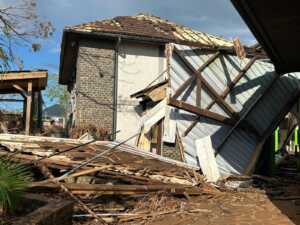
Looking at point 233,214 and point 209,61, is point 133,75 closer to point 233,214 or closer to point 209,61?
point 209,61

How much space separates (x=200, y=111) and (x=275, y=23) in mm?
4810

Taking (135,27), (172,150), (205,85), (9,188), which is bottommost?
(172,150)

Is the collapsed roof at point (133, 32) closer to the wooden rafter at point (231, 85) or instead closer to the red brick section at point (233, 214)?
the wooden rafter at point (231, 85)

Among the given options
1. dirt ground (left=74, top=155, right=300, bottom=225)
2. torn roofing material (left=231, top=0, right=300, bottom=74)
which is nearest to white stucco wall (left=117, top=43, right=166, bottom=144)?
dirt ground (left=74, top=155, right=300, bottom=225)

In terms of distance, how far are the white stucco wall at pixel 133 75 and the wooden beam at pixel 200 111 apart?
5.89 meters

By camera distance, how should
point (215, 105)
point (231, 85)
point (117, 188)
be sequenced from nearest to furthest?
point (117, 188), point (215, 105), point (231, 85)

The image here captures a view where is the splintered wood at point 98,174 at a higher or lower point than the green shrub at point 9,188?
lower

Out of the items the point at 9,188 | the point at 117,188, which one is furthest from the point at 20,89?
the point at 9,188

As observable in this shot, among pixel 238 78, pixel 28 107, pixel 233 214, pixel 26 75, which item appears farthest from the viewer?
pixel 26 75

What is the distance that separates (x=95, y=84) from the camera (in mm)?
17156

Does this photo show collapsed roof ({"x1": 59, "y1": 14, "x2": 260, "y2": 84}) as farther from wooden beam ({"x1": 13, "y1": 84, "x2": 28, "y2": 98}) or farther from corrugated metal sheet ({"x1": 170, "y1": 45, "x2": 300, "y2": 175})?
wooden beam ({"x1": 13, "y1": 84, "x2": 28, "y2": 98})

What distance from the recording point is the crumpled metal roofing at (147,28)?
672 inches

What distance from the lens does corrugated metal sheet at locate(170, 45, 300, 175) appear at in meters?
11.7

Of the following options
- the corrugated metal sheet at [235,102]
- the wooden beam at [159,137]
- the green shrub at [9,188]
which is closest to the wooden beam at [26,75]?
the wooden beam at [159,137]
